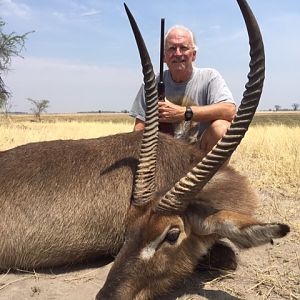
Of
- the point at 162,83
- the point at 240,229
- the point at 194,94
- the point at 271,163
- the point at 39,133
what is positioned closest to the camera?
the point at 240,229

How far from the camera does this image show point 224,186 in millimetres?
4168

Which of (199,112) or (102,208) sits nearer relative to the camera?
(102,208)

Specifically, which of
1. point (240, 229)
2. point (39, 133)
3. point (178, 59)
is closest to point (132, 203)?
point (240, 229)

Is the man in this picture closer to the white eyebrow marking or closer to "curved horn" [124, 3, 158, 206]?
"curved horn" [124, 3, 158, 206]

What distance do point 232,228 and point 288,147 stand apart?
26.5 feet

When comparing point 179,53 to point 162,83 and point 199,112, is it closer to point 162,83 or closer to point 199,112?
point 162,83

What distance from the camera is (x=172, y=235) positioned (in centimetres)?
340

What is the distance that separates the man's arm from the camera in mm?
5684

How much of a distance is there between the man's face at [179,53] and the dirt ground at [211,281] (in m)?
2.81

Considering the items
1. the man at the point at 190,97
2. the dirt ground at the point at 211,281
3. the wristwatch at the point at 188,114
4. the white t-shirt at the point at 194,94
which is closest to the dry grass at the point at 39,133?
the white t-shirt at the point at 194,94

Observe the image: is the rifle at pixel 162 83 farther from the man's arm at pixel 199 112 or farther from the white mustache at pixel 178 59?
the white mustache at pixel 178 59

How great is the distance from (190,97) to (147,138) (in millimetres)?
2474

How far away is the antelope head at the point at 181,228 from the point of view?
10.2ft

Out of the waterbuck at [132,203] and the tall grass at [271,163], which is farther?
the tall grass at [271,163]
